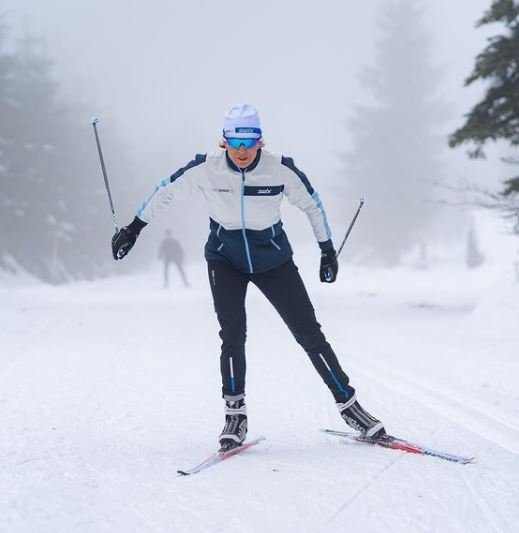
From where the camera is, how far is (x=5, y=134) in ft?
76.5

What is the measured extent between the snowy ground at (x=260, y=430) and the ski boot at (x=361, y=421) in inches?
6.5

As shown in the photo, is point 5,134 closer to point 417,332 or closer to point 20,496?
point 417,332

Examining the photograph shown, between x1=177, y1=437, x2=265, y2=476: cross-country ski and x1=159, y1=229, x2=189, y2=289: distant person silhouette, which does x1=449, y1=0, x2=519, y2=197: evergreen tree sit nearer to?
x1=177, y1=437, x2=265, y2=476: cross-country ski

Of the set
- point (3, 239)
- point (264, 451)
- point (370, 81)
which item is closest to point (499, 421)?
point (264, 451)

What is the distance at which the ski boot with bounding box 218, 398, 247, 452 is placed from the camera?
12.3 ft

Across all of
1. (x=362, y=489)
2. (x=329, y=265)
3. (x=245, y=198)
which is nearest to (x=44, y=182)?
(x=329, y=265)

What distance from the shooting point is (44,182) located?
25.6m

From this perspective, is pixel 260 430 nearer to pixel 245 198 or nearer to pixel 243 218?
pixel 243 218

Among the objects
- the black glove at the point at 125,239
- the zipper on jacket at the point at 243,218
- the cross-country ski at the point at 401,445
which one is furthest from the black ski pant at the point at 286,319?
the black glove at the point at 125,239

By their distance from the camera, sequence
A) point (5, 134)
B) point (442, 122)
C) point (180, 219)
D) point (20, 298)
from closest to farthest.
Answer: point (20, 298) < point (5, 134) < point (442, 122) < point (180, 219)

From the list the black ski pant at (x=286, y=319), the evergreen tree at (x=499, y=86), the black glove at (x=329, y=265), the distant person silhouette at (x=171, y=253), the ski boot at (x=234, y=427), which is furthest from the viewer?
the distant person silhouette at (x=171, y=253)

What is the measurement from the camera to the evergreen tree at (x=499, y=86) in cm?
830

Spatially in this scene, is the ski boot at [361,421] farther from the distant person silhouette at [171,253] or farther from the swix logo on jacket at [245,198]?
the distant person silhouette at [171,253]

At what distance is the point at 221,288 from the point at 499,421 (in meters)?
2.29
